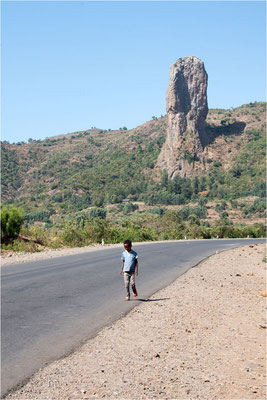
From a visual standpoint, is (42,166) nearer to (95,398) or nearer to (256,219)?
(256,219)

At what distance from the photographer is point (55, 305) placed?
10.2m

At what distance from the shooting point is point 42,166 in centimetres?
11138

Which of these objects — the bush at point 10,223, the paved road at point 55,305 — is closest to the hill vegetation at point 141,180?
the bush at point 10,223

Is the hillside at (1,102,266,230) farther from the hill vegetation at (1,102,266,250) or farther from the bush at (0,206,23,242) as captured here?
the bush at (0,206,23,242)

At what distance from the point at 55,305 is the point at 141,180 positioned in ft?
305

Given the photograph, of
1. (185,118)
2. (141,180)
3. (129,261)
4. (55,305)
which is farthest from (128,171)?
(55,305)

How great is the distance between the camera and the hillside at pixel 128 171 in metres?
89.3

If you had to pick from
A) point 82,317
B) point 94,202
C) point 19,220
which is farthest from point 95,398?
point 94,202

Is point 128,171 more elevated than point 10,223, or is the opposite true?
point 128,171

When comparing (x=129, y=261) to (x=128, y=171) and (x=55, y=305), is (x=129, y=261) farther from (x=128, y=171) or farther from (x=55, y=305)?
(x=128, y=171)

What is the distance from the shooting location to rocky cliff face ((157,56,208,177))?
106 meters

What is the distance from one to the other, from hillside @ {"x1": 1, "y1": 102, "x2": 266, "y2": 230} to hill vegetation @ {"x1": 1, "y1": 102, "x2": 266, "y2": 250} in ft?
0.48

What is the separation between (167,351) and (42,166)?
107m

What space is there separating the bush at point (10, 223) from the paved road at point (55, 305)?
7234 millimetres
